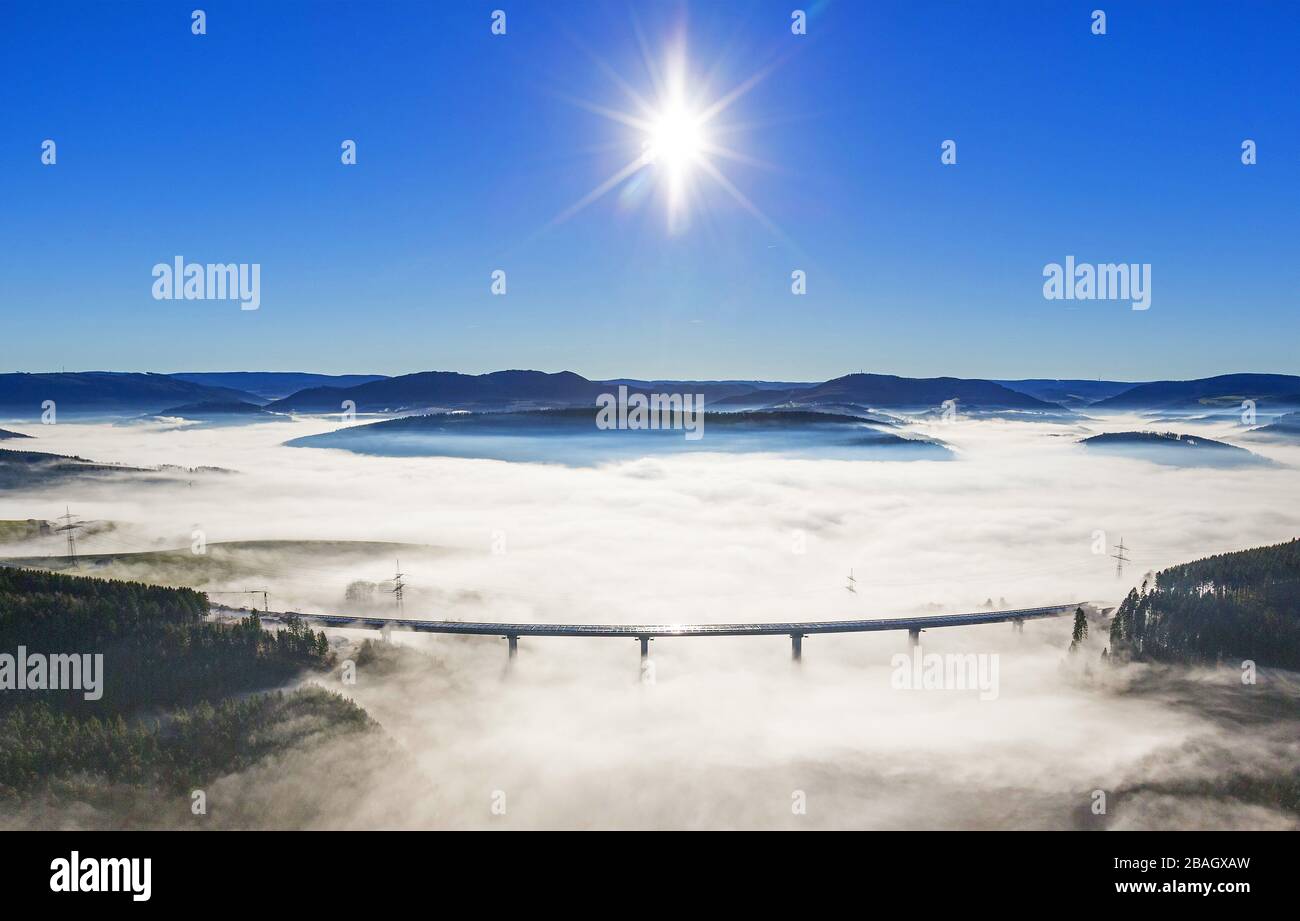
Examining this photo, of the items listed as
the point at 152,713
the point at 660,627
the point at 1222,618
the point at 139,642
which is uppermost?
the point at 139,642

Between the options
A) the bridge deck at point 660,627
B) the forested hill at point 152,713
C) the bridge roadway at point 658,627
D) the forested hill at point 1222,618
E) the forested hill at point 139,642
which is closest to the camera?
the forested hill at point 152,713

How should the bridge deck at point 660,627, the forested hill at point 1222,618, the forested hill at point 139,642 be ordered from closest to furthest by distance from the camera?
the forested hill at point 139,642, the bridge deck at point 660,627, the forested hill at point 1222,618

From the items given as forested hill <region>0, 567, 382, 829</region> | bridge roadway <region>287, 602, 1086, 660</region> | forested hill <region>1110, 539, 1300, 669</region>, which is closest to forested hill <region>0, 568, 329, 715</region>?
forested hill <region>0, 567, 382, 829</region>

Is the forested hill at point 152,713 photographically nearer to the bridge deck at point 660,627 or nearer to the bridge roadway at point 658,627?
the bridge roadway at point 658,627

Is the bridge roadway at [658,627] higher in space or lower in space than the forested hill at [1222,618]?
higher

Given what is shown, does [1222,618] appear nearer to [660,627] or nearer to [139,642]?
[660,627]

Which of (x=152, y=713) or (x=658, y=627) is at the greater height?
(x=658, y=627)

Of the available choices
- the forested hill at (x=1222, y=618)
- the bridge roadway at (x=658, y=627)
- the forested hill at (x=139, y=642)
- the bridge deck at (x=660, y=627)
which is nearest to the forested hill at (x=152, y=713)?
the forested hill at (x=139, y=642)

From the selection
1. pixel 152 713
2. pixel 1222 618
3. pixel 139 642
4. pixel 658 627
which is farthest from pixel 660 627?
pixel 1222 618

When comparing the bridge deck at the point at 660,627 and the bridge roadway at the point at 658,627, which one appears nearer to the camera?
the bridge deck at the point at 660,627
